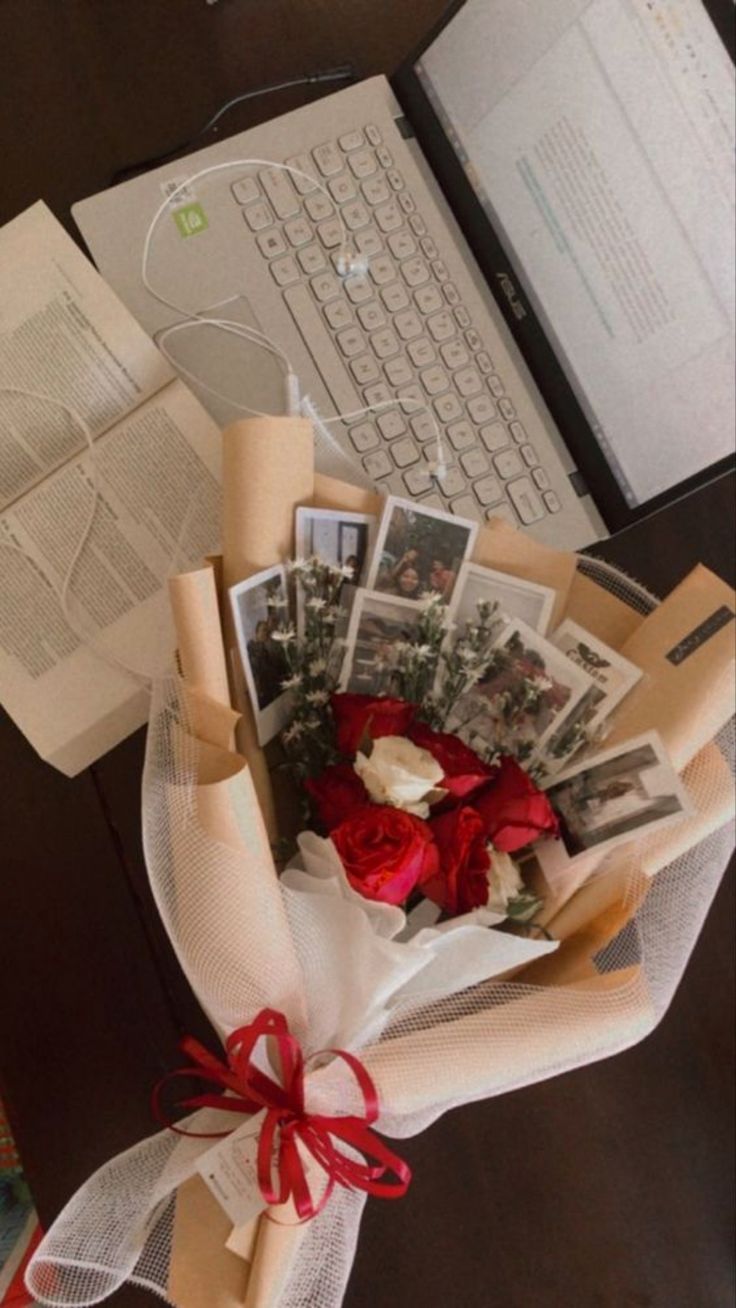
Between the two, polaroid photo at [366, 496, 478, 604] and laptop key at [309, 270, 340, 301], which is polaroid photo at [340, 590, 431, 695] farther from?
laptop key at [309, 270, 340, 301]

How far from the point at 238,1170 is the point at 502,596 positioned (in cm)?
37

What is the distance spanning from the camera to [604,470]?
2.66ft

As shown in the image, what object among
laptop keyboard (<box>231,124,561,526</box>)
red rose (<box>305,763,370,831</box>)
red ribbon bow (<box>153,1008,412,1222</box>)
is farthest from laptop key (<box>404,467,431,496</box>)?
red ribbon bow (<box>153,1008,412,1222</box>)

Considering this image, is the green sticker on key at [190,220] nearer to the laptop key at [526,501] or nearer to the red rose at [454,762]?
the laptop key at [526,501]

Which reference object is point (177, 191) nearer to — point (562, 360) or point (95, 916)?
point (562, 360)

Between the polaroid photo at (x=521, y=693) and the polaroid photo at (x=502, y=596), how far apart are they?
24mm

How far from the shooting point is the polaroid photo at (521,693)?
0.61 m

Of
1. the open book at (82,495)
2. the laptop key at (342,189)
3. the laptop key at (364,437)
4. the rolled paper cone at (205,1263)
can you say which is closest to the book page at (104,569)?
the open book at (82,495)

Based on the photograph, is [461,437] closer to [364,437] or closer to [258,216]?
[364,437]

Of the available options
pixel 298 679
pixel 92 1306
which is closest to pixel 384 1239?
pixel 92 1306

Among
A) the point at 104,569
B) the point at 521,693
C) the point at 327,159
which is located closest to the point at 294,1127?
the point at 521,693

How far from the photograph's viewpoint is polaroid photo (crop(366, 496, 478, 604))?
25.1 inches

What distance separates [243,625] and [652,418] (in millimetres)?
356

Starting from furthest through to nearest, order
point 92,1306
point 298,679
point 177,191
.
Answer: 1. point 177,191
2. point 92,1306
3. point 298,679
